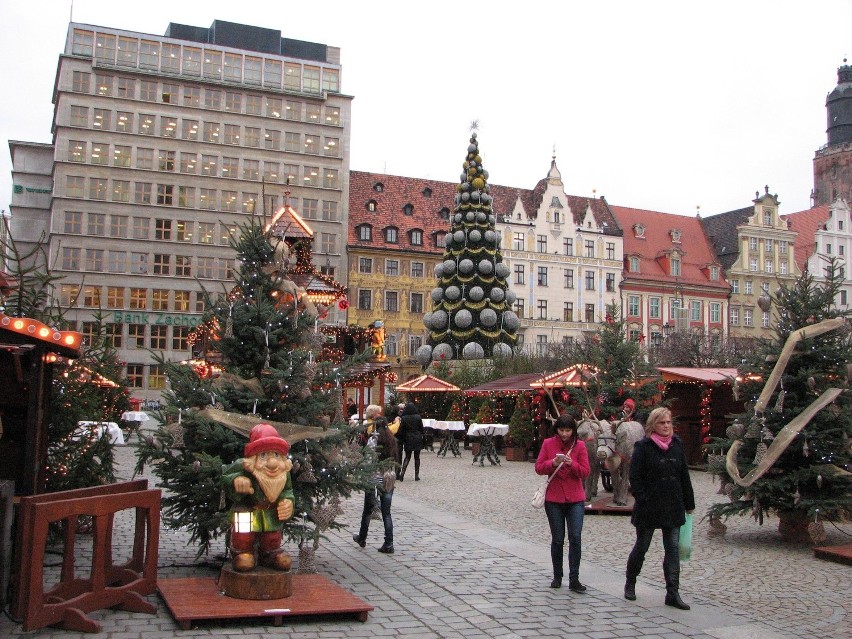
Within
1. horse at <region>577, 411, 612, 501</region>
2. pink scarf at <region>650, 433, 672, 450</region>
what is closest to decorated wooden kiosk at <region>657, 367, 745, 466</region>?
horse at <region>577, 411, 612, 501</region>

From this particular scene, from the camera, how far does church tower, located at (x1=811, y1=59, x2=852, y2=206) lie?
99375mm

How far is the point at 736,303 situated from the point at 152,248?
43.2 metres

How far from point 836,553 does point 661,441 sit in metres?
3.59

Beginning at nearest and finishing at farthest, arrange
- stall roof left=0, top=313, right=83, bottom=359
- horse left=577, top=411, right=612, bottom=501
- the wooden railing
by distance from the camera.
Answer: the wooden railing → stall roof left=0, top=313, right=83, bottom=359 → horse left=577, top=411, right=612, bottom=501

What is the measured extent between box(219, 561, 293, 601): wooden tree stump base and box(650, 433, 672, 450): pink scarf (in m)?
3.37

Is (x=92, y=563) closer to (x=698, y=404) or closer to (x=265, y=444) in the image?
(x=265, y=444)

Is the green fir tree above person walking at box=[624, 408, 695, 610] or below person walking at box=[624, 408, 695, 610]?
above

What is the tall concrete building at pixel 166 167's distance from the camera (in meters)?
58.0

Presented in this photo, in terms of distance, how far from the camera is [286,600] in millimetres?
7203

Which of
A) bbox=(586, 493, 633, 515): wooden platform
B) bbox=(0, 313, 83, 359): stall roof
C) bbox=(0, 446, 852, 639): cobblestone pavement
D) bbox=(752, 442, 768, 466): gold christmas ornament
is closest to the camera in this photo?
bbox=(0, 446, 852, 639): cobblestone pavement

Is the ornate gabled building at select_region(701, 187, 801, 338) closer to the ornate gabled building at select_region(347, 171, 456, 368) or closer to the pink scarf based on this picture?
the ornate gabled building at select_region(347, 171, 456, 368)

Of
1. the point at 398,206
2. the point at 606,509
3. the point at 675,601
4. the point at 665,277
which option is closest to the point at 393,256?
the point at 398,206

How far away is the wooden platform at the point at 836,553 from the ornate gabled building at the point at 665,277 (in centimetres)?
5535

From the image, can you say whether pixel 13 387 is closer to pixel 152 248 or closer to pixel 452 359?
pixel 452 359
